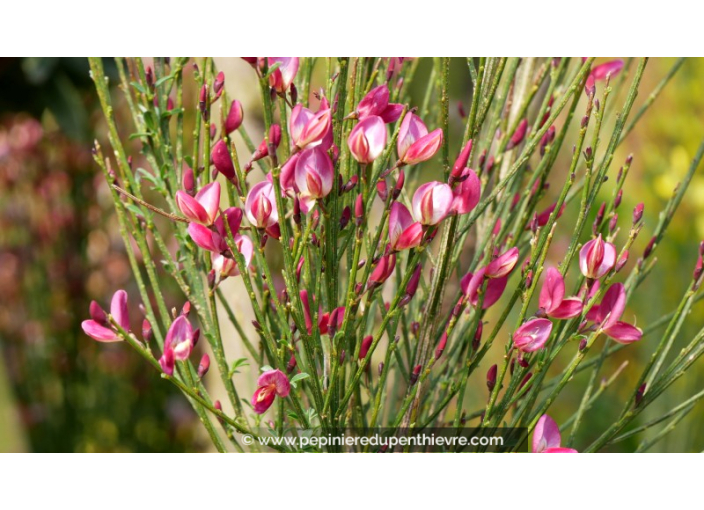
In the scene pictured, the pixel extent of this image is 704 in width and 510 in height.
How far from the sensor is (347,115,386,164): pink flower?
0.44 meters

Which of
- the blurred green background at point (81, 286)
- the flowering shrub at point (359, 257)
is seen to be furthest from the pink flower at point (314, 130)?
the blurred green background at point (81, 286)

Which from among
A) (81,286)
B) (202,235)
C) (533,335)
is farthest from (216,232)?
(81,286)

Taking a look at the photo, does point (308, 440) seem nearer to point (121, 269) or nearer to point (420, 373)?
point (420, 373)

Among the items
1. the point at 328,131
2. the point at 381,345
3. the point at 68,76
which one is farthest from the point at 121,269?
the point at 328,131

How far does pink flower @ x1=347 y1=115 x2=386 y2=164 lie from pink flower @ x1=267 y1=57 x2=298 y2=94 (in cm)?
8

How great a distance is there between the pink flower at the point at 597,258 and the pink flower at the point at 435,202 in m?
0.11

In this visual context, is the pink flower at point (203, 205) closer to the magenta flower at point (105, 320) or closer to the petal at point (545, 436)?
the magenta flower at point (105, 320)

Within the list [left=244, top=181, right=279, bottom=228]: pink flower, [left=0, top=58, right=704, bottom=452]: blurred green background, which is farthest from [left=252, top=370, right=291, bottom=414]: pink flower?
[left=0, top=58, right=704, bottom=452]: blurred green background

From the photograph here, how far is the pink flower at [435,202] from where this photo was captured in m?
0.44

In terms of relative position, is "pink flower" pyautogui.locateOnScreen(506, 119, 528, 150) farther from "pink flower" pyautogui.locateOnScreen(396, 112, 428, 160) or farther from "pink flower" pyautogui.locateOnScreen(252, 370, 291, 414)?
"pink flower" pyautogui.locateOnScreen(252, 370, 291, 414)

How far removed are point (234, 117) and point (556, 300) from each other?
283mm

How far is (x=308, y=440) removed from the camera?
0.50 meters

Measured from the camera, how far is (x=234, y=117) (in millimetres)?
532

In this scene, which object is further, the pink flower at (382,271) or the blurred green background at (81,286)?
the blurred green background at (81,286)
